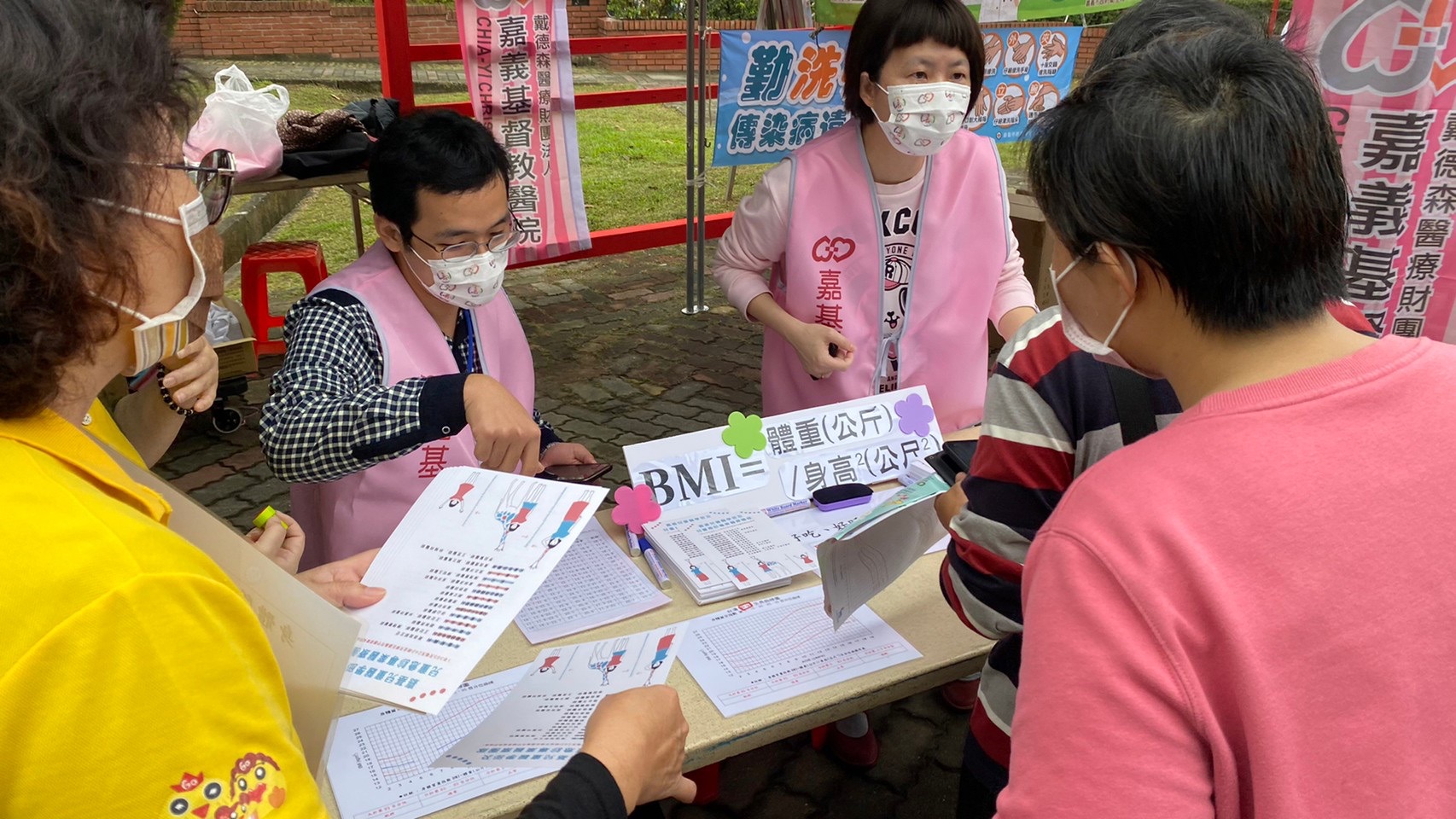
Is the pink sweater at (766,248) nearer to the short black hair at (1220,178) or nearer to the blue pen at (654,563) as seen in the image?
the blue pen at (654,563)

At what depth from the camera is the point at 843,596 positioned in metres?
1.58

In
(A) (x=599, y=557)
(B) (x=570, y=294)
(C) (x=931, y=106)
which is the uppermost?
(C) (x=931, y=106)

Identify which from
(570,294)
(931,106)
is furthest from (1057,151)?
(570,294)

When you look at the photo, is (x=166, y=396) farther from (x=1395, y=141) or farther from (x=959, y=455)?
(x=1395, y=141)

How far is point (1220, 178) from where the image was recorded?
0.84m

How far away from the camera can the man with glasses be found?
6.36 ft

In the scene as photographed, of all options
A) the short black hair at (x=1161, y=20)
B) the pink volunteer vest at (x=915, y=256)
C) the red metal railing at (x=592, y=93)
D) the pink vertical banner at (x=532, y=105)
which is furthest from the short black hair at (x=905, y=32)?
the red metal railing at (x=592, y=93)

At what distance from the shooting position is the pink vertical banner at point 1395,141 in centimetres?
232

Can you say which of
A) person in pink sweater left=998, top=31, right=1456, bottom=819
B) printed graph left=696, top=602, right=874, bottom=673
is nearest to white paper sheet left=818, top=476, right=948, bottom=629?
printed graph left=696, top=602, right=874, bottom=673

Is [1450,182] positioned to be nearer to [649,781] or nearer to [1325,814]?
[1325,814]

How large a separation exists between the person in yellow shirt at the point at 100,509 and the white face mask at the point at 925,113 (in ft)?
5.94

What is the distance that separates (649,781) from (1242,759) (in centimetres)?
74

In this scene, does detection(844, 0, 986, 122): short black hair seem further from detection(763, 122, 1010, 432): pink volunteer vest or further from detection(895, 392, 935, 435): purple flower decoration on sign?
detection(895, 392, 935, 435): purple flower decoration on sign

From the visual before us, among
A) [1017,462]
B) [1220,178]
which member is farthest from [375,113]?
[1220,178]
